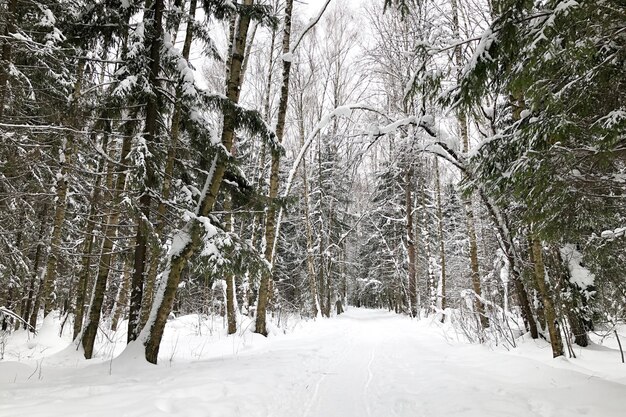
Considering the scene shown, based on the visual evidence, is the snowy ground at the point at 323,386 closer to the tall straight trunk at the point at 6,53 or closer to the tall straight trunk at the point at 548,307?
the tall straight trunk at the point at 548,307

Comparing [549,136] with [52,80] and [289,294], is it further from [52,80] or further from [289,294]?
[289,294]

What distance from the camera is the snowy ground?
362 cm

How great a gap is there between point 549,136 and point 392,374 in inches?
168

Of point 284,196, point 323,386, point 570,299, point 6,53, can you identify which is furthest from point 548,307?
point 6,53

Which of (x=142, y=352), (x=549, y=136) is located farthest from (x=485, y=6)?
(x=142, y=352)

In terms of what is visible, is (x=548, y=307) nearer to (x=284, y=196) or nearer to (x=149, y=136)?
(x=284, y=196)

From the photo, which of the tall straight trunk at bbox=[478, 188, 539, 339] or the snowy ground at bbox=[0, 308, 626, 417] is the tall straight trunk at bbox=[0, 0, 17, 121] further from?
the tall straight trunk at bbox=[478, 188, 539, 339]

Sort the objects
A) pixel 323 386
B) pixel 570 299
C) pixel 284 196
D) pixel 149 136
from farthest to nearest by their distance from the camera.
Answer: pixel 284 196, pixel 570 299, pixel 149 136, pixel 323 386

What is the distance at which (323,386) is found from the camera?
201 inches

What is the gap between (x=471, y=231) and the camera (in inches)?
437

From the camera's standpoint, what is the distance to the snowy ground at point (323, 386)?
362cm

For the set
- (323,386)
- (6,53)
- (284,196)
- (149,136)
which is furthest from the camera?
(284,196)

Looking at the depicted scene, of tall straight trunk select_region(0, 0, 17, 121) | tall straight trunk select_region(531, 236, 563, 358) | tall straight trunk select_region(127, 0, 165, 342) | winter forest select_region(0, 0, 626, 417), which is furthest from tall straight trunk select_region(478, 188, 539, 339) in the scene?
tall straight trunk select_region(0, 0, 17, 121)

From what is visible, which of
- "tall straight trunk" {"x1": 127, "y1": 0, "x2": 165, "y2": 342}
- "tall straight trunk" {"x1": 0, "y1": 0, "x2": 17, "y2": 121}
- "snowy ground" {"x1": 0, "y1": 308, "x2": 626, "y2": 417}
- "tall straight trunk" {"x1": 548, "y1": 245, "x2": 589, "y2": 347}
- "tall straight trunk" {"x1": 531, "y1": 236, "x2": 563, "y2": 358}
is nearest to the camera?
"snowy ground" {"x1": 0, "y1": 308, "x2": 626, "y2": 417}
